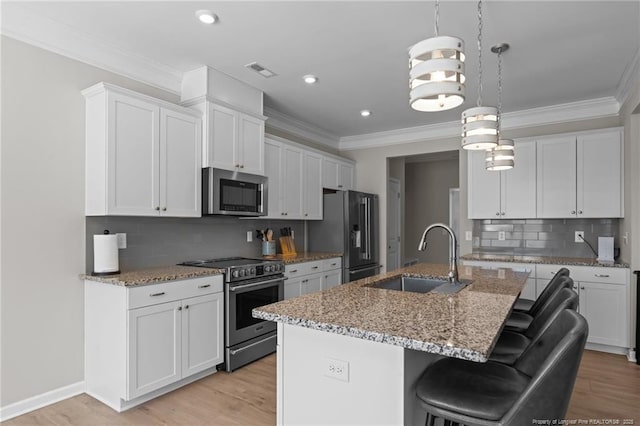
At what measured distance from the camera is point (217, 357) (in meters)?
3.17

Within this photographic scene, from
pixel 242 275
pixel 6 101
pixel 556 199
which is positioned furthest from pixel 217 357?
pixel 556 199

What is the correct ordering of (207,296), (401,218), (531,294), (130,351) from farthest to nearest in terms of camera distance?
1. (401,218)
2. (531,294)
3. (207,296)
4. (130,351)

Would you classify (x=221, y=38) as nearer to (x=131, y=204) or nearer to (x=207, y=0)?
(x=207, y=0)

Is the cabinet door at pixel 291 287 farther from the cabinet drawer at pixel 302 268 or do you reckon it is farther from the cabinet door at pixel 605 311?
the cabinet door at pixel 605 311

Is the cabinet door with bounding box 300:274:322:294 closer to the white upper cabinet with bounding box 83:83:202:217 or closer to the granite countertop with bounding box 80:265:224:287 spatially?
the granite countertop with bounding box 80:265:224:287

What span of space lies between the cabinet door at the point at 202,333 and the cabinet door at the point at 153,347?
0.22 ft

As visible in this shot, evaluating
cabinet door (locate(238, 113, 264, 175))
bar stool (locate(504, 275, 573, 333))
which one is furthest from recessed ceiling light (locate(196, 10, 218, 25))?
bar stool (locate(504, 275, 573, 333))

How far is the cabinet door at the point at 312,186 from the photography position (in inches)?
192

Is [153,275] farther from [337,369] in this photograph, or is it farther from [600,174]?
[600,174]

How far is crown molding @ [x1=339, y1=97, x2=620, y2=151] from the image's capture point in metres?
4.25

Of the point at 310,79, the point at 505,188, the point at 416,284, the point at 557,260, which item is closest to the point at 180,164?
the point at 310,79

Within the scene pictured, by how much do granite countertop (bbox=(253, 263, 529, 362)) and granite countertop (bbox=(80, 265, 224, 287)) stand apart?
129cm

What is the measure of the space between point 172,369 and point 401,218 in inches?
189

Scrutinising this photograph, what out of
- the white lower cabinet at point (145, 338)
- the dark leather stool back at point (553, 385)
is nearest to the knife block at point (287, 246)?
the white lower cabinet at point (145, 338)
